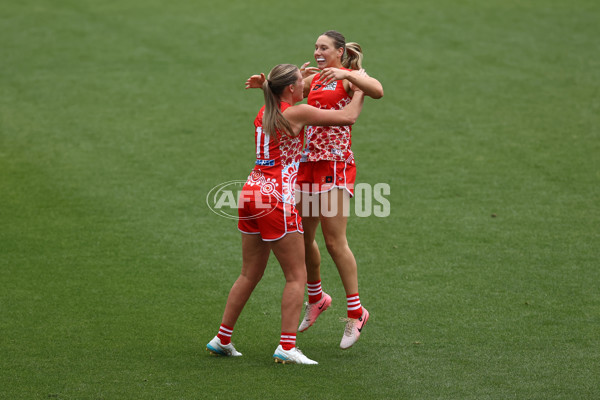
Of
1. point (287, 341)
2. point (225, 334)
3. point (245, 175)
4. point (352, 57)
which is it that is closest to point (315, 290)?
point (287, 341)

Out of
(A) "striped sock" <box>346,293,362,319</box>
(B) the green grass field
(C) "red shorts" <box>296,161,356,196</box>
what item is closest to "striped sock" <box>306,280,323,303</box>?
(B) the green grass field

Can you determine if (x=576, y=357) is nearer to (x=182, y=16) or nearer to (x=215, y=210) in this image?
(x=215, y=210)

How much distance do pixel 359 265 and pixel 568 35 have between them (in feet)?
30.1

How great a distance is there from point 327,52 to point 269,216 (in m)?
1.39

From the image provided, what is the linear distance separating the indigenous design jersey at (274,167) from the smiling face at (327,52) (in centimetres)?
74

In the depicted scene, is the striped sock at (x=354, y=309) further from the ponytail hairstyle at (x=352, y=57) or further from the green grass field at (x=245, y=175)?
the ponytail hairstyle at (x=352, y=57)

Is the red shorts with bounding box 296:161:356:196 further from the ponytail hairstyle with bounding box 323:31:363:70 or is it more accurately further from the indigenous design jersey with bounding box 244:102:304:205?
the ponytail hairstyle with bounding box 323:31:363:70

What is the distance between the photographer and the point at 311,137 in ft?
19.3

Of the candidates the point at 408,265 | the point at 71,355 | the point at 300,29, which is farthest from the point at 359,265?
the point at 300,29

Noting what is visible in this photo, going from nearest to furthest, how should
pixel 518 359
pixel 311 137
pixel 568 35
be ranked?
1. pixel 518 359
2. pixel 311 137
3. pixel 568 35

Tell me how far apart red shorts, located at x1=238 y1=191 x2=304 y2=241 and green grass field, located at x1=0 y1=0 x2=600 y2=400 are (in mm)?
905

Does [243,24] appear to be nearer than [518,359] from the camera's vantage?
No

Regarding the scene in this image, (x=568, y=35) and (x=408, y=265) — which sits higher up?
(x=568, y=35)

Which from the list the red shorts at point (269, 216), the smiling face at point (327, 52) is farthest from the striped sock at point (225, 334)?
the smiling face at point (327, 52)
